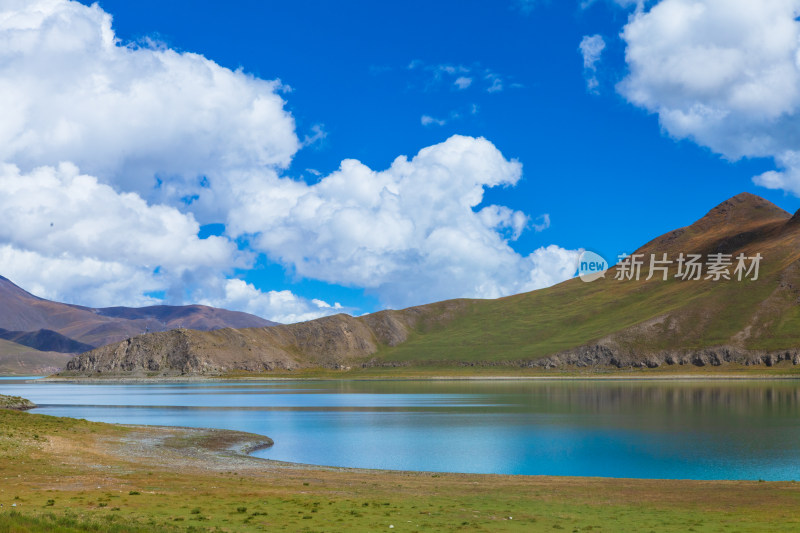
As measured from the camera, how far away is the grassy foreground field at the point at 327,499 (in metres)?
28.7

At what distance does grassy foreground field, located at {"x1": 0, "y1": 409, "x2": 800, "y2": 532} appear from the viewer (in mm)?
28672

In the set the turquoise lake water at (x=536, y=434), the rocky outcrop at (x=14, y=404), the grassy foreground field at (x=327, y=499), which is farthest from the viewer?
the rocky outcrop at (x=14, y=404)

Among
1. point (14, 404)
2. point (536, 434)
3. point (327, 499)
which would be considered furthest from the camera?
point (14, 404)

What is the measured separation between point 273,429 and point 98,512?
214 feet

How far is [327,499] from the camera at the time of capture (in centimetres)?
3622

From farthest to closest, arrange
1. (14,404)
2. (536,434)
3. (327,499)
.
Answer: (14,404) → (536,434) → (327,499)

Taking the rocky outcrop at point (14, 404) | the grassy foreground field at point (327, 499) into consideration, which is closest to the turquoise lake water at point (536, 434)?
the rocky outcrop at point (14, 404)

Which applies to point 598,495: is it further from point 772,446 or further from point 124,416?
point 124,416

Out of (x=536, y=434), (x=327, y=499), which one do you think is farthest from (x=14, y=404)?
(x=327, y=499)

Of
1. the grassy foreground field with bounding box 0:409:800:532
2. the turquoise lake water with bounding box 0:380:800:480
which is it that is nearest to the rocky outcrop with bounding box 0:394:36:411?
the turquoise lake water with bounding box 0:380:800:480

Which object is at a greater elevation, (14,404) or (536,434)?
(536,434)

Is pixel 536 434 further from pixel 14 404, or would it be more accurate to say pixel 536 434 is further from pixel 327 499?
pixel 14 404

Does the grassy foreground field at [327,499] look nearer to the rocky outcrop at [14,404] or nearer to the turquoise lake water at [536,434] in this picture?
the turquoise lake water at [536,434]

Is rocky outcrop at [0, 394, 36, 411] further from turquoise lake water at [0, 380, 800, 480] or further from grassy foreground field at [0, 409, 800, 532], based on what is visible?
grassy foreground field at [0, 409, 800, 532]
